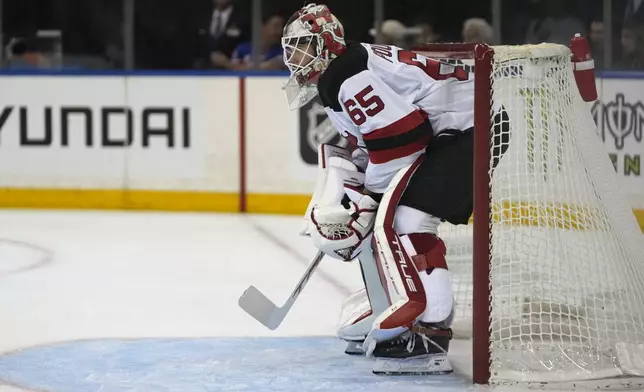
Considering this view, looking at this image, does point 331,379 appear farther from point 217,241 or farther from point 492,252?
point 217,241

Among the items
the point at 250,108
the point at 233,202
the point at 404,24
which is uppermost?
the point at 404,24

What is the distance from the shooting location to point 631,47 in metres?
5.70

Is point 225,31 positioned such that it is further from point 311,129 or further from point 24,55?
point 24,55

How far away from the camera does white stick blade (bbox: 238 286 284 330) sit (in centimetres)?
328

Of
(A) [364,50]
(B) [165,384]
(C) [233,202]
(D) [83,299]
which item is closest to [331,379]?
(B) [165,384]

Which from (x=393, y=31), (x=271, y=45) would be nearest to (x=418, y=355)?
(x=393, y=31)

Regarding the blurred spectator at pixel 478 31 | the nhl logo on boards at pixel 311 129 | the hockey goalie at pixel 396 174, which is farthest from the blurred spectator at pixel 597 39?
the hockey goalie at pixel 396 174

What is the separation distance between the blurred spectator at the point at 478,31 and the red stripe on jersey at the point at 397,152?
3510 mm

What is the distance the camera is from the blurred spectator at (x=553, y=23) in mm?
6172

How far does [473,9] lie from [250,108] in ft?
4.16

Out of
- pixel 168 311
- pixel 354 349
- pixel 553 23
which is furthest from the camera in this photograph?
pixel 553 23

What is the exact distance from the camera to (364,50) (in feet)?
9.76

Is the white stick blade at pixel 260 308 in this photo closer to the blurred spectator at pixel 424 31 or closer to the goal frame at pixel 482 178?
the goal frame at pixel 482 178

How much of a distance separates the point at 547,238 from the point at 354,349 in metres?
0.58
